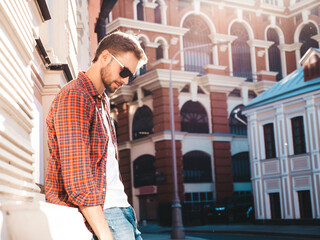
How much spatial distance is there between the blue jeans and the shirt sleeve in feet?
0.78

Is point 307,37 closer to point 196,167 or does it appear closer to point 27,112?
point 196,167

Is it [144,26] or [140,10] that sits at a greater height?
[140,10]

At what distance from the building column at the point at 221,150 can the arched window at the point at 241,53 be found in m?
3.56

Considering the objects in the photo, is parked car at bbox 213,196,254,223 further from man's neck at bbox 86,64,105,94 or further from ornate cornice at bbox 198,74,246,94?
man's neck at bbox 86,64,105,94

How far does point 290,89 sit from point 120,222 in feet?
83.5

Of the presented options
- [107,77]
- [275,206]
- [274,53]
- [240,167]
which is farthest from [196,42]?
[107,77]

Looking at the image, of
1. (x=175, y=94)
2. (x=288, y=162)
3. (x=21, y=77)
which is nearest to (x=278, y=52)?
(x=175, y=94)

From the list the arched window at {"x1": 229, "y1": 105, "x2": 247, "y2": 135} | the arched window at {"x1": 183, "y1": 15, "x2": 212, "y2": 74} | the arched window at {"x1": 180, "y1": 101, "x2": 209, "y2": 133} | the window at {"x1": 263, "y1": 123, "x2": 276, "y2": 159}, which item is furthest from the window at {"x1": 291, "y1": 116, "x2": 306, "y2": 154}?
the arched window at {"x1": 183, "y1": 15, "x2": 212, "y2": 74}

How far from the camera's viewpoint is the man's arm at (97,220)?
2.31 meters

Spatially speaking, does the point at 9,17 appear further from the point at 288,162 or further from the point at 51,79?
the point at 288,162

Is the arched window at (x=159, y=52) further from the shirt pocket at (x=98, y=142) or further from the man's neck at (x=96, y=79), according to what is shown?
the shirt pocket at (x=98, y=142)

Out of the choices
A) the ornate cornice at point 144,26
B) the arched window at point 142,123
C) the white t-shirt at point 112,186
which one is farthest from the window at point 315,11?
the white t-shirt at point 112,186

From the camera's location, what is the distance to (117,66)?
2668 mm

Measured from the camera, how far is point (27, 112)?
4.98 meters
